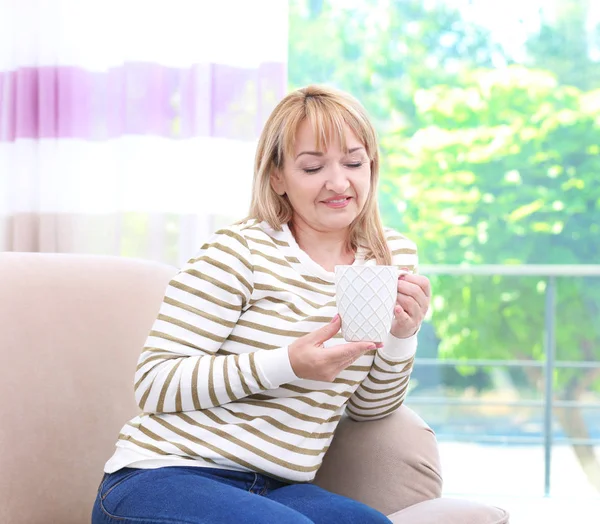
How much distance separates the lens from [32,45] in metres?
2.05

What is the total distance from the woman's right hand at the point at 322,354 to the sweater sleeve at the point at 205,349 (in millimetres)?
22

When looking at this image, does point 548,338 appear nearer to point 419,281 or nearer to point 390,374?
point 390,374

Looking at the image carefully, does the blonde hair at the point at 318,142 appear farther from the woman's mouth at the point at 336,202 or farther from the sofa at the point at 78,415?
the sofa at the point at 78,415

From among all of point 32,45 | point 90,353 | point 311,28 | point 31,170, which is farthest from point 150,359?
point 311,28

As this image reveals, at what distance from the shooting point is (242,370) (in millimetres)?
1099

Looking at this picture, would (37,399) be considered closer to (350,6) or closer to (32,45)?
(32,45)

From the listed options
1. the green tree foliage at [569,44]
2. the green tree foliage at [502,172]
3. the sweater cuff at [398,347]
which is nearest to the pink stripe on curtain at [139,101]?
the sweater cuff at [398,347]

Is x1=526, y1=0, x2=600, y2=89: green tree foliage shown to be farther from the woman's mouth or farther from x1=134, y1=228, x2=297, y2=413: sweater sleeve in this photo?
x1=134, y1=228, x2=297, y2=413: sweater sleeve

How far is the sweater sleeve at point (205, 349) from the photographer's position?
1.10m

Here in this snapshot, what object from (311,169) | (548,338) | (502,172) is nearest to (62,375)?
(311,169)

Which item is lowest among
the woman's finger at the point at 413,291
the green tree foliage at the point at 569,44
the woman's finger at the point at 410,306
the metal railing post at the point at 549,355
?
the metal railing post at the point at 549,355

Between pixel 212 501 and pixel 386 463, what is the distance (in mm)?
360

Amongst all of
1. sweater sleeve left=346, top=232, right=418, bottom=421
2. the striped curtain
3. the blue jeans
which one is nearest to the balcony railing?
the striped curtain

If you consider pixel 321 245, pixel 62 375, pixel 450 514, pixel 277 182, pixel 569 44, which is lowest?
pixel 450 514
